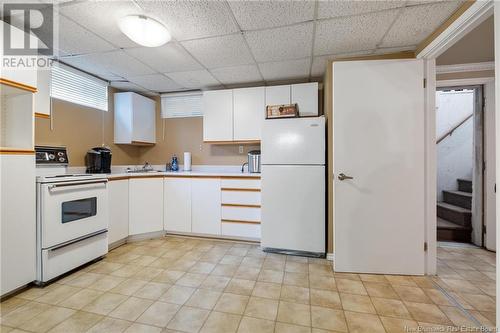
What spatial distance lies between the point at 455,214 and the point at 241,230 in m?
3.07

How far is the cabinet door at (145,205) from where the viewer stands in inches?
117

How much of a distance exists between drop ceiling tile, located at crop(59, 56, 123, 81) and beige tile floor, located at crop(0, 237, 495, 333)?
2.25 meters

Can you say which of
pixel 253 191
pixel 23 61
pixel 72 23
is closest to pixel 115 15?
pixel 72 23

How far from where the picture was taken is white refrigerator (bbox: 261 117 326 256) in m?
2.52

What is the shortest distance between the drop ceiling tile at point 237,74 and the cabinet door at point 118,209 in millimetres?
1866

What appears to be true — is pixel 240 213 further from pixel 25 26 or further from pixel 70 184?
pixel 25 26

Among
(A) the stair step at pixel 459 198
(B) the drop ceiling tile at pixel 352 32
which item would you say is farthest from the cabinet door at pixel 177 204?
(A) the stair step at pixel 459 198

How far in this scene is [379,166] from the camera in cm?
214

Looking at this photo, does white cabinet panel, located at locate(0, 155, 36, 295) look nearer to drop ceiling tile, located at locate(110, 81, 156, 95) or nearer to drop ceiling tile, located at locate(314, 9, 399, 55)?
drop ceiling tile, located at locate(110, 81, 156, 95)

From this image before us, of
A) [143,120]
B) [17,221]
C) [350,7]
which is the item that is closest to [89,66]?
[143,120]

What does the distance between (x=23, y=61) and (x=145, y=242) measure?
A: 226 centimetres

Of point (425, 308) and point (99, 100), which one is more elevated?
point (99, 100)

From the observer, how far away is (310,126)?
254 cm

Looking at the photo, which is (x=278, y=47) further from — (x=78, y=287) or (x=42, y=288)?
(x=42, y=288)
